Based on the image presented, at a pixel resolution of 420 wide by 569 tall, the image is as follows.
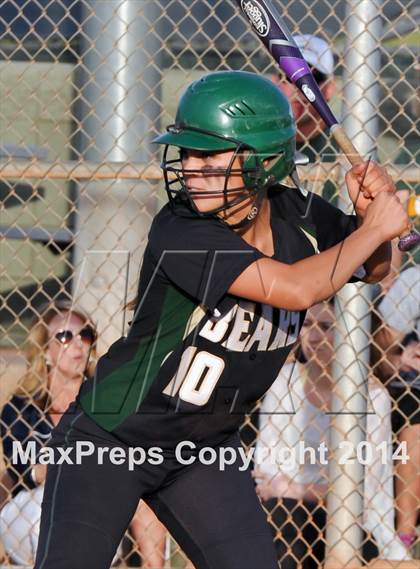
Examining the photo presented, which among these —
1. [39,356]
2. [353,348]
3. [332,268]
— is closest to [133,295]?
[39,356]

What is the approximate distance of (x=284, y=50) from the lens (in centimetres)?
316

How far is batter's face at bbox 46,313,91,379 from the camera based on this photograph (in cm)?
429

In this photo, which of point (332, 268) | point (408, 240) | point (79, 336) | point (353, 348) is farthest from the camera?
point (79, 336)

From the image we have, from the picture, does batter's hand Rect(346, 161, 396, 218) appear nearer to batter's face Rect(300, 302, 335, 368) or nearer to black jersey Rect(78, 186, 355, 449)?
black jersey Rect(78, 186, 355, 449)

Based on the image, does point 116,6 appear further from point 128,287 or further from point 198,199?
point 198,199

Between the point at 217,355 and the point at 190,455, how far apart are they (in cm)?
30

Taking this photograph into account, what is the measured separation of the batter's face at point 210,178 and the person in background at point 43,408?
1.56 metres

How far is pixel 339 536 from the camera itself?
13.6ft

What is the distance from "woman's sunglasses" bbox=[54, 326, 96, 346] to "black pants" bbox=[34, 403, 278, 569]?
125 cm

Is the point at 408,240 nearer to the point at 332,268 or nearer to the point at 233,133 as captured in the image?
the point at 332,268

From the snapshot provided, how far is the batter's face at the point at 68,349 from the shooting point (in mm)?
4285

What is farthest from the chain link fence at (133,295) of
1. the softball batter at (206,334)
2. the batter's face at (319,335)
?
the softball batter at (206,334)

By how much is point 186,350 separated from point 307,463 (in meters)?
1.66

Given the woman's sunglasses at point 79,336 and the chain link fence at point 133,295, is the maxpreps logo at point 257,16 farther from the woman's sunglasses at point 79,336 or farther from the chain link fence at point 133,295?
the woman's sunglasses at point 79,336
